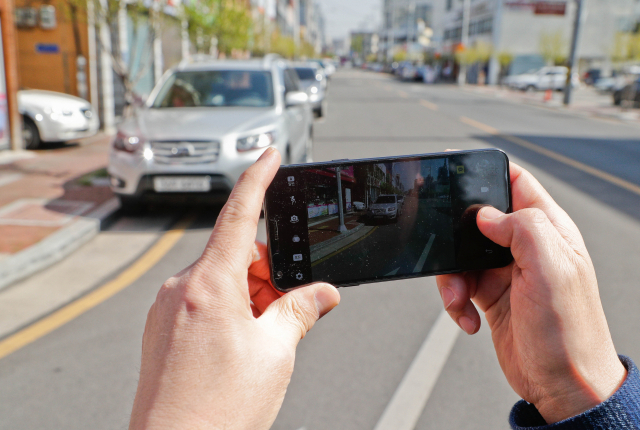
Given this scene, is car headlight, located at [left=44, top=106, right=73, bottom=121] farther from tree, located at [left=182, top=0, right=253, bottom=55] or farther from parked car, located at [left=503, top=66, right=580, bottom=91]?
parked car, located at [left=503, top=66, right=580, bottom=91]

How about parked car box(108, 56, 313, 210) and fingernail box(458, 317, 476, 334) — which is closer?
fingernail box(458, 317, 476, 334)

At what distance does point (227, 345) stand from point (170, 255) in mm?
4400

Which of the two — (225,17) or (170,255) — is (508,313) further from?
(225,17)

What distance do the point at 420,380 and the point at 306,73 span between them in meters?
17.1

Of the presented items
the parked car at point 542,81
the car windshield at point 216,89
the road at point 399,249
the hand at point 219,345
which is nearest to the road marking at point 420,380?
the road at point 399,249

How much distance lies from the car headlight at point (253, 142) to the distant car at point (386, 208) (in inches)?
181

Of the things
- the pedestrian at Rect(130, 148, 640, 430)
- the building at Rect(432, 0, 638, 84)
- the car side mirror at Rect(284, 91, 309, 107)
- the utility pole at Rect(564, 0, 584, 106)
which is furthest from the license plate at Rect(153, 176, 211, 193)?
the building at Rect(432, 0, 638, 84)

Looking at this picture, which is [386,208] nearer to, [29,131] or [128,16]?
[128,16]

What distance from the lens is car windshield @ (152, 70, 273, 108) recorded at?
7.18 meters

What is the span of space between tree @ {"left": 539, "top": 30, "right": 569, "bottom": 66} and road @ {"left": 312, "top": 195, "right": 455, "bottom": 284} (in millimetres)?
47087

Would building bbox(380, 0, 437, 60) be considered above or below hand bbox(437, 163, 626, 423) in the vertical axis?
above

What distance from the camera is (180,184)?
19.4ft

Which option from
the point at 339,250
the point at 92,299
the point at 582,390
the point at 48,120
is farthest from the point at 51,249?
the point at 48,120

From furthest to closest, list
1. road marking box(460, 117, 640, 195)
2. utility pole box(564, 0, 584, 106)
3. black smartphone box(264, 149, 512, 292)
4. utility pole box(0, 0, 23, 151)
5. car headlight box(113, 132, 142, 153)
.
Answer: utility pole box(564, 0, 584, 106), utility pole box(0, 0, 23, 151), road marking box(460, 117, 640, 195), car headlight box(113, 132, 142, 153), black smartphone box(264, 149, 512, 292)
